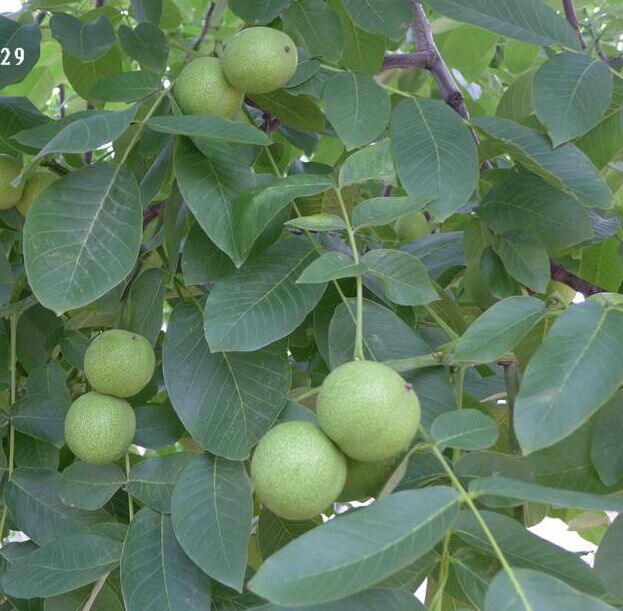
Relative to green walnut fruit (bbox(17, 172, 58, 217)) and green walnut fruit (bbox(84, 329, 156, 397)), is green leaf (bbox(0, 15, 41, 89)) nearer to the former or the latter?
green walnut fruit (bbox(17, 172, 58, 217))

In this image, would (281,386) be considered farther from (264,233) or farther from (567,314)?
(567,314)

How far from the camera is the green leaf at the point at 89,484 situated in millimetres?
1062

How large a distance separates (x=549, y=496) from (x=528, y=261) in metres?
0.56

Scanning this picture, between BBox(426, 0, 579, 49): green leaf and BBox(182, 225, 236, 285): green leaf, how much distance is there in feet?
1.42

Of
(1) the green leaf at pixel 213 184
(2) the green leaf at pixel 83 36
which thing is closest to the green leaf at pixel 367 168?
(1) the green leaf at pixel 213 184

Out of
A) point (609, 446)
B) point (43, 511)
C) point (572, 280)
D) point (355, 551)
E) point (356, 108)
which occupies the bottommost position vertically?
point (43, 511)

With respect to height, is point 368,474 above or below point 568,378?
below

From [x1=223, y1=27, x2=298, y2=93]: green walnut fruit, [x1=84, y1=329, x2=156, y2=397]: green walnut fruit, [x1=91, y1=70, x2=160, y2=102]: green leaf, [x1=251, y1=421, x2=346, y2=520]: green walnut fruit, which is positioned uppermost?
[x1=223, y1=27, x2=298, y2=93]: green walnut fruit

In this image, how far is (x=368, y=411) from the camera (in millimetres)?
765

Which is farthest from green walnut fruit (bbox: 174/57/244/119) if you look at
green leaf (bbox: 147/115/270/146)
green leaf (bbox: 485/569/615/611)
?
green leaf (bbox: 485/569/615/611)

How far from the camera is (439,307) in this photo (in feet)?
4.04

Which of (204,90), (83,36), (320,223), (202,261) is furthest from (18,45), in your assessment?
(320,223)

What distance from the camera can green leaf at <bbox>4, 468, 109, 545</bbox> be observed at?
1.10m

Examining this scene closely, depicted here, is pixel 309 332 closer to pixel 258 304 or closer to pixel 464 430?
pixel 258 304
